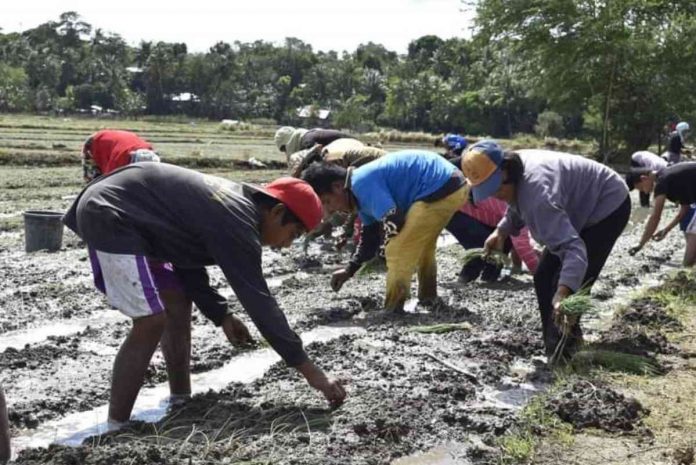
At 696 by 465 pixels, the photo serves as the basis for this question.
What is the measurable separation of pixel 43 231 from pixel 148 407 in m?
5.12

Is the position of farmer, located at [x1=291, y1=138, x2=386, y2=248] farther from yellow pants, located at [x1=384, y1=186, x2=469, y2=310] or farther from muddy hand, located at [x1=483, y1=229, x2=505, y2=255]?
muddy hand, located at [x1=483, y1=229, x2=505, y2=255]

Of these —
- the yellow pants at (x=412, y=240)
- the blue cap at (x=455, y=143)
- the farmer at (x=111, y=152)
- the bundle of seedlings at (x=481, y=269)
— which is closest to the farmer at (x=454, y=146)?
the blue cap at (x=455, y=143)

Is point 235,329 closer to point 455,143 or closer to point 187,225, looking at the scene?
point 187,225

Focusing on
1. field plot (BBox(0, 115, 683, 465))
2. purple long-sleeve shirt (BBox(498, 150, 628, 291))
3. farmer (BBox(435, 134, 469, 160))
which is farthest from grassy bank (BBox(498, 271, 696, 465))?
farmer (BBox(435, 134, 469, 160))

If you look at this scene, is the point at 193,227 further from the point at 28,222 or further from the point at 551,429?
the point at 28,222

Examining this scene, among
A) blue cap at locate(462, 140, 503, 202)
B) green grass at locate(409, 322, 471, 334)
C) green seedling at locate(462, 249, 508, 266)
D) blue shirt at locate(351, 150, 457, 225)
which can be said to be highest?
blue cap at locate(462, 140, 503, 202)

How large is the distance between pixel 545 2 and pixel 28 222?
2092cm

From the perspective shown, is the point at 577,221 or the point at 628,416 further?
the point at 577,221

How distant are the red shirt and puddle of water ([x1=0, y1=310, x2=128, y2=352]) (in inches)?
57.9

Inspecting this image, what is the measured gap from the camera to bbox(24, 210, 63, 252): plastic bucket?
8.66 meters

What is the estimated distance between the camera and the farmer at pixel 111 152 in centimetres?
713

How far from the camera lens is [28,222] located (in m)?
8.72

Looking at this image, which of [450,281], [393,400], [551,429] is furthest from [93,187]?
[450,281]

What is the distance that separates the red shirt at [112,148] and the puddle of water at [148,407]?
2.58 metres
